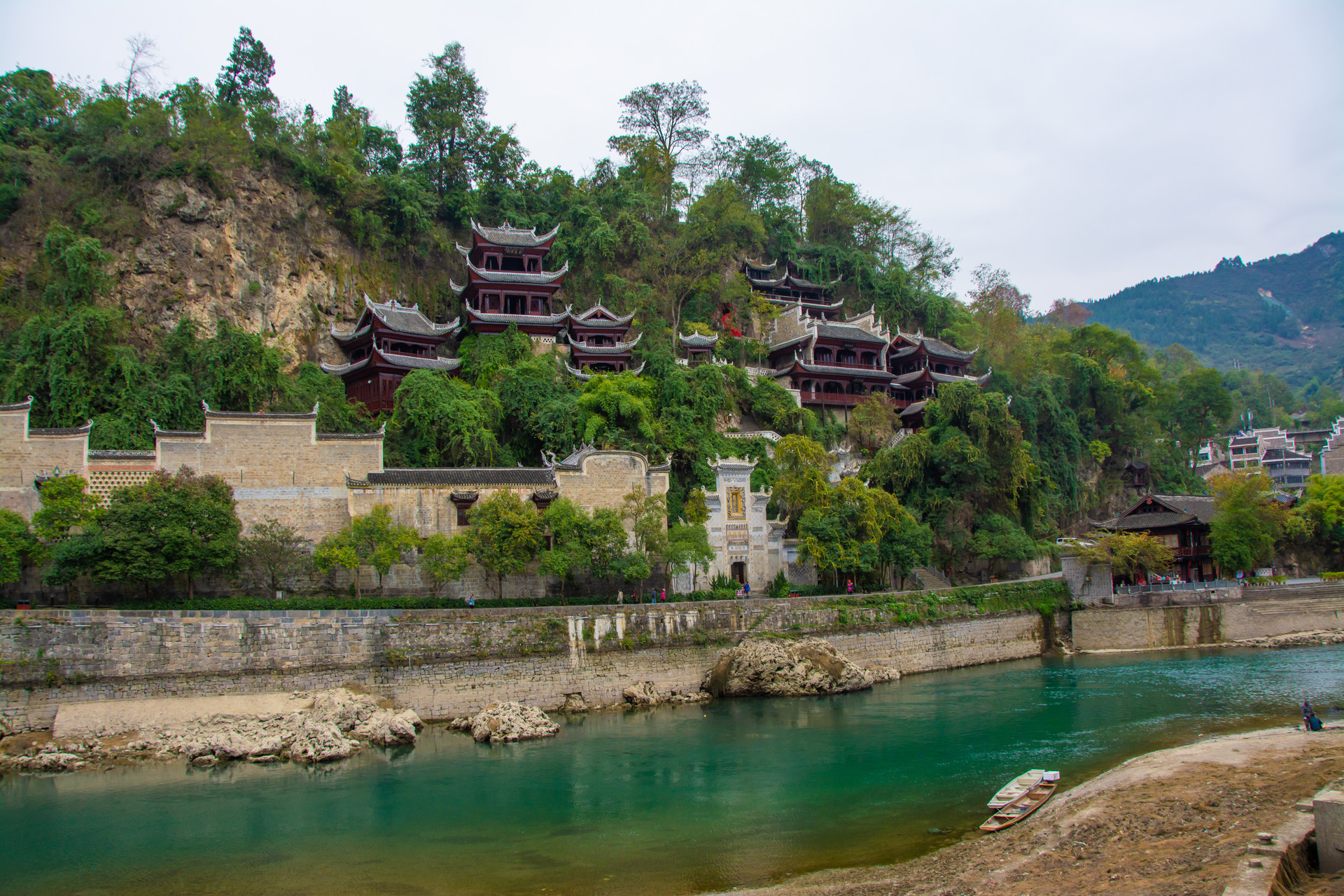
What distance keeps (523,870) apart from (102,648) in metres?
15.6

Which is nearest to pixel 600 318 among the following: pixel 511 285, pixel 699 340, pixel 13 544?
pixel 511 285

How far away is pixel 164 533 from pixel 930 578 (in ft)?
100

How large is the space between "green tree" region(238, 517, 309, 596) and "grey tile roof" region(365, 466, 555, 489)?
333cm

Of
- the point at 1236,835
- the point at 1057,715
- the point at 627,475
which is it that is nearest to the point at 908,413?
the point at 627,475

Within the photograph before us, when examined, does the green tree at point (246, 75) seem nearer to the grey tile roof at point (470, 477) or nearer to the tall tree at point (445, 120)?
the tall tree at point (445, 120)

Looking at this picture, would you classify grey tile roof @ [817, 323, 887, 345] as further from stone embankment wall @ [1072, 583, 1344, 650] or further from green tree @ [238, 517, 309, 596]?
green tree @ [238, 517, 309, 596]

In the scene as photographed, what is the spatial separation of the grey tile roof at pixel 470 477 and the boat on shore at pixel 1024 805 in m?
20.8

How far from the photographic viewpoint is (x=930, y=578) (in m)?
40.3

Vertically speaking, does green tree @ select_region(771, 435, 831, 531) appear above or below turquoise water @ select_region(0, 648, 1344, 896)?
above

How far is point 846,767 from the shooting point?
20844 mm

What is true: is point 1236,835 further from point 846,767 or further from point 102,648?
point 102,648

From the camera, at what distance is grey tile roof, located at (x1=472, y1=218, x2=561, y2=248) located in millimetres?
49250

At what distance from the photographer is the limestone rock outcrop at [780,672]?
2973 centimetres

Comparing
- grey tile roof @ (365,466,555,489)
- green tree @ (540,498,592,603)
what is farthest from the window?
grey tile roof @ (365,466,555,489)
